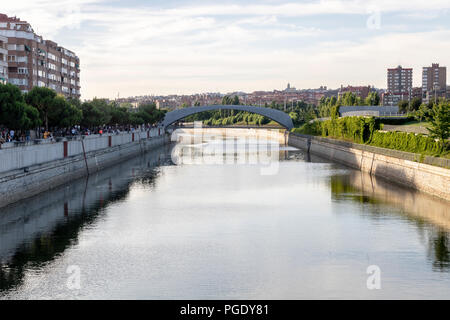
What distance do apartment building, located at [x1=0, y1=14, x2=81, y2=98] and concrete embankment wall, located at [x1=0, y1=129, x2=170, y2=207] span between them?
42.0 metres

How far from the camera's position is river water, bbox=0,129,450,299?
57.1 ft

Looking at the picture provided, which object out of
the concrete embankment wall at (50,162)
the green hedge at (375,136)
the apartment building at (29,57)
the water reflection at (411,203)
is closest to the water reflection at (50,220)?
the concrete embankment wall at (50,162)

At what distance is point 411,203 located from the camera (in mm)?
33250

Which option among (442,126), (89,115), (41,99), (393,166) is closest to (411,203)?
(442,126)

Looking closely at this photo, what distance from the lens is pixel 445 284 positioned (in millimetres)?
17859

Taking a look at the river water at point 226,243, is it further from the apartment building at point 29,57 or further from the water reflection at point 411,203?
the apartment building at point 29,57

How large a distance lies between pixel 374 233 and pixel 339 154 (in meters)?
39.4

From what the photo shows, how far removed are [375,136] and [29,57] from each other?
66.5 metres

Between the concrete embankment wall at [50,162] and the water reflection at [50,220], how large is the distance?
2.14 feet

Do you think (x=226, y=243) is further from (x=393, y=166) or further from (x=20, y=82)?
(x=20, y=82)

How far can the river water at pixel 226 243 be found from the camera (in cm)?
1741

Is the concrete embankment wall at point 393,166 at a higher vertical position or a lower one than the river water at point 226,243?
higher

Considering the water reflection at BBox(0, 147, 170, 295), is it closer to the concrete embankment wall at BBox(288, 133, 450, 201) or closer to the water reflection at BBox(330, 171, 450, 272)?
the water reflection at BBox(330, 171, 450, 272)

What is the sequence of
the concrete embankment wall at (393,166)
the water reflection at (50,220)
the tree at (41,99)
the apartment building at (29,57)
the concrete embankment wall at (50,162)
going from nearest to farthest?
the water reflection at (50,220), the concrete embankment wall at (50,162), the concrete embankment wall at (393,166), the tree at (41,99), the apartment building at (29,57)
